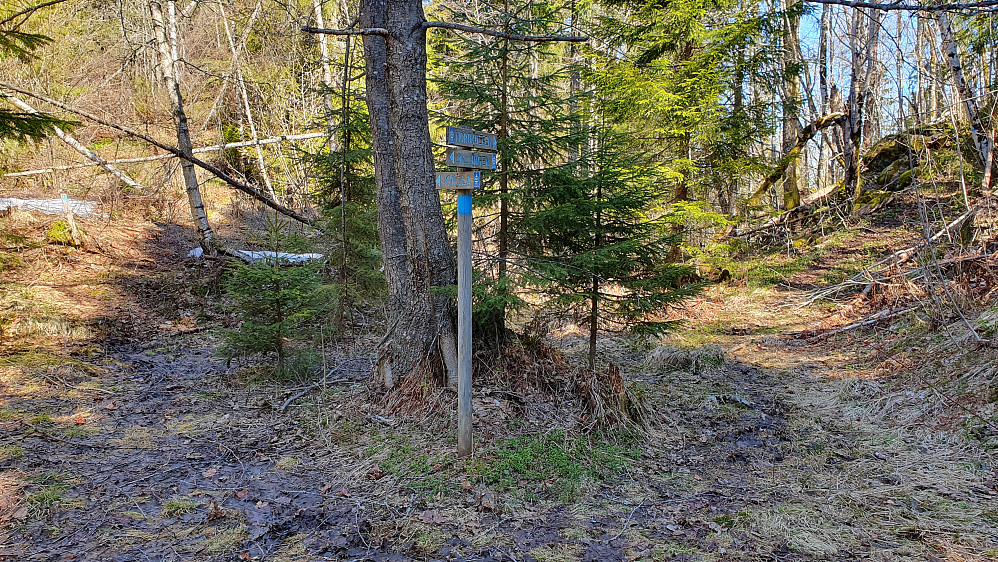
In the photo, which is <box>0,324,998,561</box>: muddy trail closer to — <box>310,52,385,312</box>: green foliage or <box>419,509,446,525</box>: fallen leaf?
<box>419,509,446,525</box>: fallen leaf

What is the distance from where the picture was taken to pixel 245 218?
17.0 meters

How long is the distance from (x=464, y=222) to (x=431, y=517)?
2.30 m

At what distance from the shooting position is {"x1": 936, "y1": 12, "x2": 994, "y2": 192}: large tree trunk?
7875mm

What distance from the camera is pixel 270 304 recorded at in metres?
6.68

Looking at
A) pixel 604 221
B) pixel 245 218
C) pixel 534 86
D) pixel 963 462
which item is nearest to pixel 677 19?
pixel 534 86

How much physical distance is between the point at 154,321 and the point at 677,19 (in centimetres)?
1094

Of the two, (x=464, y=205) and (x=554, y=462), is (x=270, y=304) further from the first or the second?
(x=554, y=462)

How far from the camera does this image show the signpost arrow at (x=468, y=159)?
452cm

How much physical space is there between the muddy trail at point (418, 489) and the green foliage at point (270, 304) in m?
0.63

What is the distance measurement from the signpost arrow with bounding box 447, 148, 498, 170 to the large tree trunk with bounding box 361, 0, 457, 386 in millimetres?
1004

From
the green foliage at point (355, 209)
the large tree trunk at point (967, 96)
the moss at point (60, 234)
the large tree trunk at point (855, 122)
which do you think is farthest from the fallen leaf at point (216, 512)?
the large tree trunk at point (855, 122)

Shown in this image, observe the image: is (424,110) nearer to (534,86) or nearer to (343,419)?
(534,86)

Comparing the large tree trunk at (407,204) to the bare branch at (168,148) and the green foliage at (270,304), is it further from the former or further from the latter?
the bare branch at (168,148)

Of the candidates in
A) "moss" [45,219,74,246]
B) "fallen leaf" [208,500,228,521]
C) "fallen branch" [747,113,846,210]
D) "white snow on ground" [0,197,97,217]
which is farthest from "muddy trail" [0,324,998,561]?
"fallen branch" [747,113,846,210]
